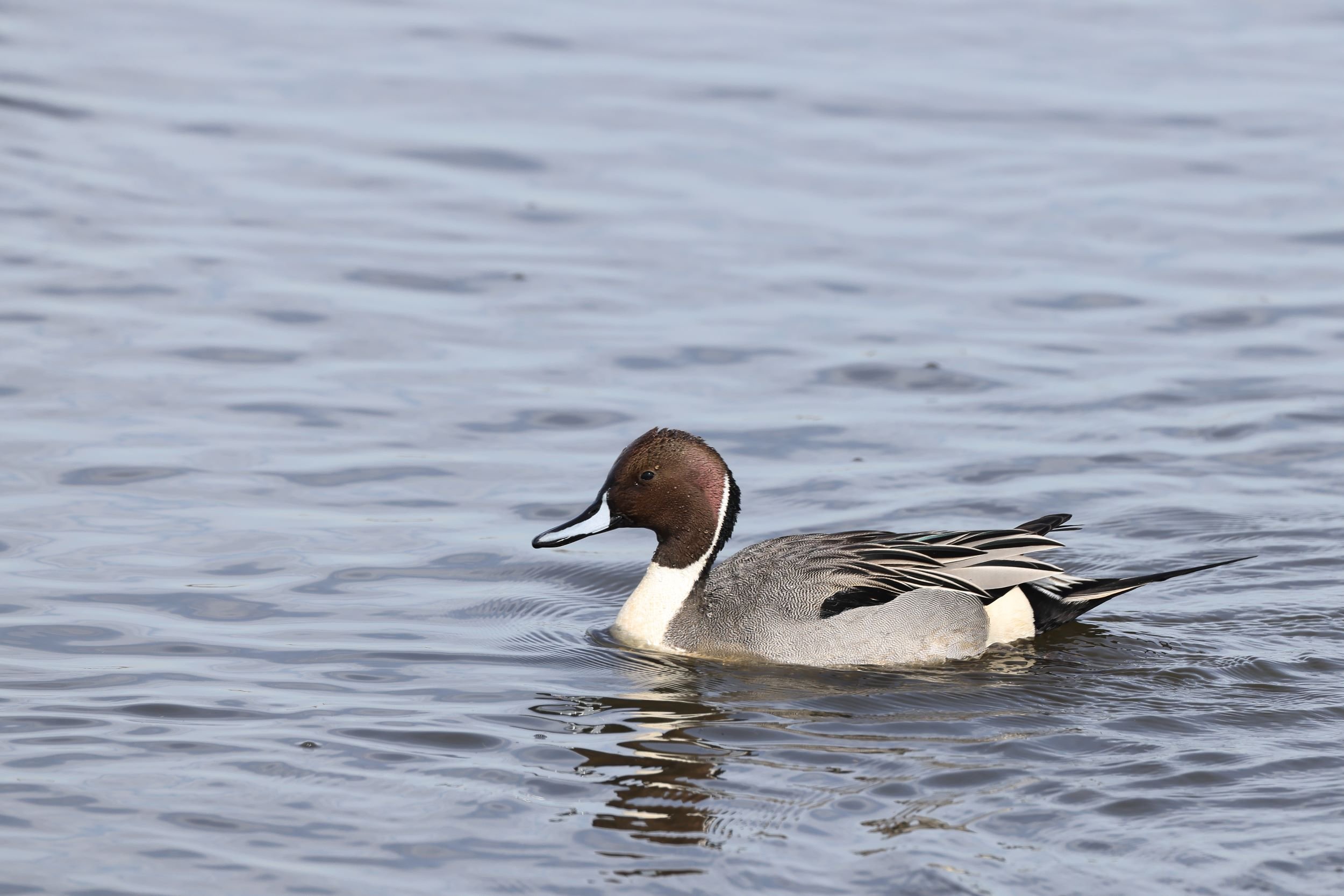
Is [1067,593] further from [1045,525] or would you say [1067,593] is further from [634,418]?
[634,418]

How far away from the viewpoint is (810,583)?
789 centimetres

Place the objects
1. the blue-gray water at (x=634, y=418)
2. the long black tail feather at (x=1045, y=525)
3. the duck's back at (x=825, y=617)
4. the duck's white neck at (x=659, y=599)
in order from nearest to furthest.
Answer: the blue-gray water at (x=634, y=418) < the duck's back at (x=825, y=617) < the duck's white neck at (x=659, y=599) < the long black tail feather at (x=1045, y=525)

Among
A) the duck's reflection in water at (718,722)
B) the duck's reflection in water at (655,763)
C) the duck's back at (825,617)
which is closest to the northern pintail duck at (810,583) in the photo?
the duck's back at (825,617)

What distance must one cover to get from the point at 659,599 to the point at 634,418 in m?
2.75

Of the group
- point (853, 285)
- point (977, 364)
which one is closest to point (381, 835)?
point (977, 364)

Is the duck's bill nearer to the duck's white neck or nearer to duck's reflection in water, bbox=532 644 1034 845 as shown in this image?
the duck's white neck

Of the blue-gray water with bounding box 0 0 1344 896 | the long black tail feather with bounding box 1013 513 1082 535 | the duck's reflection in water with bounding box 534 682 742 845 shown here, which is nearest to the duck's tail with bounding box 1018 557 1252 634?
the blue-gray water with bounding box 0 0 1344 896

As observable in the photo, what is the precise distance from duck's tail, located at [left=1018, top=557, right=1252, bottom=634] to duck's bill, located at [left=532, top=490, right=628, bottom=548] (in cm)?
176

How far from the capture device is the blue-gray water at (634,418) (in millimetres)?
6000

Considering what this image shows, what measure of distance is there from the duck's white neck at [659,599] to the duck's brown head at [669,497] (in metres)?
0.01

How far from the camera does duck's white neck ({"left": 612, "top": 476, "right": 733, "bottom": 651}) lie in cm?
802

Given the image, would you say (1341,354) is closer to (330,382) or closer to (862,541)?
(862,541)

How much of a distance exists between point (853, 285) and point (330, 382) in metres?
3.62

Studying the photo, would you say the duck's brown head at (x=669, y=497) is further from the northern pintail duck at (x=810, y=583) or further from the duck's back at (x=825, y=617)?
the duck's back at (x=825, y=617)
